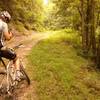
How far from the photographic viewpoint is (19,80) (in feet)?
29.1

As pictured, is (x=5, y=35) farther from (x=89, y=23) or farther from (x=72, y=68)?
(x=89, y=23)

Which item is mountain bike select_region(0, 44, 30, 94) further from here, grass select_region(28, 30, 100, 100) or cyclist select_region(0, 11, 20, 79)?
grass select_region(28, 30, 100, 100)

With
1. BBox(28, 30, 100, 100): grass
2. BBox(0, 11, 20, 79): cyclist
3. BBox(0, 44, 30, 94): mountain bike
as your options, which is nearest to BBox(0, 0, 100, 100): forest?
BBox(28, 30, 100, 100): grass

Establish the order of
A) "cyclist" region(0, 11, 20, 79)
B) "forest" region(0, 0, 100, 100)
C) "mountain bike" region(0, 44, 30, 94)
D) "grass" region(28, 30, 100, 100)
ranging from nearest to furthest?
"cyclist" region(0, 11, 20, 79), "mountain bike" region(0, 44, 30, 94), "grass" region(28, 30, 100, 100), "forest" region(0, 0, 100, 100)

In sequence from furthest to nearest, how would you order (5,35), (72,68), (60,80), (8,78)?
(72,68) < (60,80) < (8,78) < (5,35)

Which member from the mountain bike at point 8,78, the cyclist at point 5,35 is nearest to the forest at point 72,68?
the mountain bike at point 8,78

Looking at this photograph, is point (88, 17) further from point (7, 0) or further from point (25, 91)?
point (25, 91)

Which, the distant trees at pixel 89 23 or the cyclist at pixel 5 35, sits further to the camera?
the distant trees at pixel 89 23

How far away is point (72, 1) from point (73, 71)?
32.4 feet

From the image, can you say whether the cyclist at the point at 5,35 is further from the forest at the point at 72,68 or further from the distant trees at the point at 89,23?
the distant trees at the point at 89,23

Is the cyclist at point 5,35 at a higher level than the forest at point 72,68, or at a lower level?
higher

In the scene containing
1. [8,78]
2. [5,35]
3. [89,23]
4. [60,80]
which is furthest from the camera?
[89,23]

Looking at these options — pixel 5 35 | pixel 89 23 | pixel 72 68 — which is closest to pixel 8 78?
pixel 5 35

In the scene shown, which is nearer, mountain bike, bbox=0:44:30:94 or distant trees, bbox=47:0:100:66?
mountain bike, bbox=0:44:30:94
